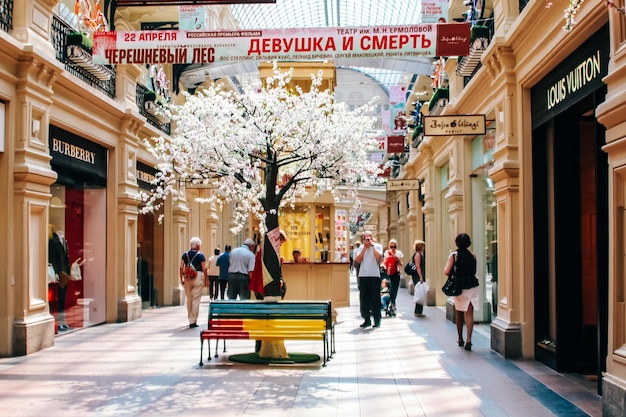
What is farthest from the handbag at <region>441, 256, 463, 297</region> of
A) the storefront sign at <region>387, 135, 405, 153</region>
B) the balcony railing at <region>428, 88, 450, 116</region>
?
the storefront sign at <region>387, 135, 405, 153</region>

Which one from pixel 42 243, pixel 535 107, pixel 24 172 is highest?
pixel 535 107

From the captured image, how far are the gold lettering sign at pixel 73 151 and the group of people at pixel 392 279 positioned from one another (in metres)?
5.07

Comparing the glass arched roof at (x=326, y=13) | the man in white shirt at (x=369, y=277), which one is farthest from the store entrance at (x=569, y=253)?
the glass arched roof at (x=326, y=13)

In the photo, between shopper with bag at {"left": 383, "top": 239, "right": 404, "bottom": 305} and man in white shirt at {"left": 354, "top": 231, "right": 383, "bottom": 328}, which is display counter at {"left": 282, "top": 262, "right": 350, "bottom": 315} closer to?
shopper with bag at {"left": 383, "top": 239, "right": 404, "bottom": 305}

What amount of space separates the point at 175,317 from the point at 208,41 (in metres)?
7.90

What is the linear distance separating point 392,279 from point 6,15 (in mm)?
9349

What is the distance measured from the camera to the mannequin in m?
12.1

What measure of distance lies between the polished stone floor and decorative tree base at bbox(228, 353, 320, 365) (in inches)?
7.5

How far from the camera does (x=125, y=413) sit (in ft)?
21.5

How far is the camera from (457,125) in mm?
11367

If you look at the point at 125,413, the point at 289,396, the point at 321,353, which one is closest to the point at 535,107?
the point at 321,353

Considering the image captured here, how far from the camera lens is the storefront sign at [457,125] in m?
11.3

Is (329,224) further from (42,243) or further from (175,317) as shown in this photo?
(42,243)

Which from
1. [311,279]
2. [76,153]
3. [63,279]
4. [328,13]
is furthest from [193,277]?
[328,13]
